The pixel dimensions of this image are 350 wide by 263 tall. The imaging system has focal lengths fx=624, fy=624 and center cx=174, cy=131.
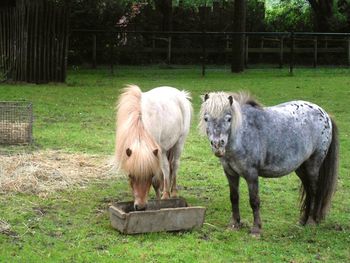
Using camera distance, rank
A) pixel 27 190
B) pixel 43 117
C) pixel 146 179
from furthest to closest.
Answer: pixel 43 117 → pixel 27 190 → pixel 146 179

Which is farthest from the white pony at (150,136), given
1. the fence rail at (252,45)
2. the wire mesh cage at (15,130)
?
the fence rail at (252,45)

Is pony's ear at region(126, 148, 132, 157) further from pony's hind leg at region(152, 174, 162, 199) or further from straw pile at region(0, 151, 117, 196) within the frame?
straw pile at region(0, 151, 117, 196)

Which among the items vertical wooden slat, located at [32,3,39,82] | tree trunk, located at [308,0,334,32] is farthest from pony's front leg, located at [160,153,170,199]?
tree trunk, located at [308,0,334,32]

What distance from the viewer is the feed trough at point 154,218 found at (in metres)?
5.05

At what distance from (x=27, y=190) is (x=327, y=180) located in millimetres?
2998

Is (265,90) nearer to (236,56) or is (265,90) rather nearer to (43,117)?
(236,56)

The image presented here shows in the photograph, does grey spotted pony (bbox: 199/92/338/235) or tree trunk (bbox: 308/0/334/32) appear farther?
tree trunk (bbox: 308/0/334/32)

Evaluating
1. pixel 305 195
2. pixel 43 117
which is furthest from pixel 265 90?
pixel 305 195

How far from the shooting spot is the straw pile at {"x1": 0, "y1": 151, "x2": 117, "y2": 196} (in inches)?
256

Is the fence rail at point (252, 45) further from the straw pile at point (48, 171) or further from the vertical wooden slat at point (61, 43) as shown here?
the straw pile at point (48, 171)

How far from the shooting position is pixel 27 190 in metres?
6.40

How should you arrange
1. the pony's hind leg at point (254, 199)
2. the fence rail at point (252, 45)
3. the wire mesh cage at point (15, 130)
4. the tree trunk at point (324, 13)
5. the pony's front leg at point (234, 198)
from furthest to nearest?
the tree trunk at point (324, 13), the fence rail at point (252, 45), the wire mesh cage at point (15, 130), the pony's front leg at point (234, 198), the pony's hind leg at point (254, 199)

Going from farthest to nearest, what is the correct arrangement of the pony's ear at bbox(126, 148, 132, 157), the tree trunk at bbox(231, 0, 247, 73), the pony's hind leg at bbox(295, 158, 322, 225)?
the tree trunk at bbox(231, 0, 247, 73) → the pony's hind leg at bbox(295, 158, 322, 225) → the pony's ear at bbox(126, 148, 132, 157)

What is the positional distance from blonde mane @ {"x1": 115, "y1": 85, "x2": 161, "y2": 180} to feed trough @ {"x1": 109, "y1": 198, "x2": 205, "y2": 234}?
35 cm
